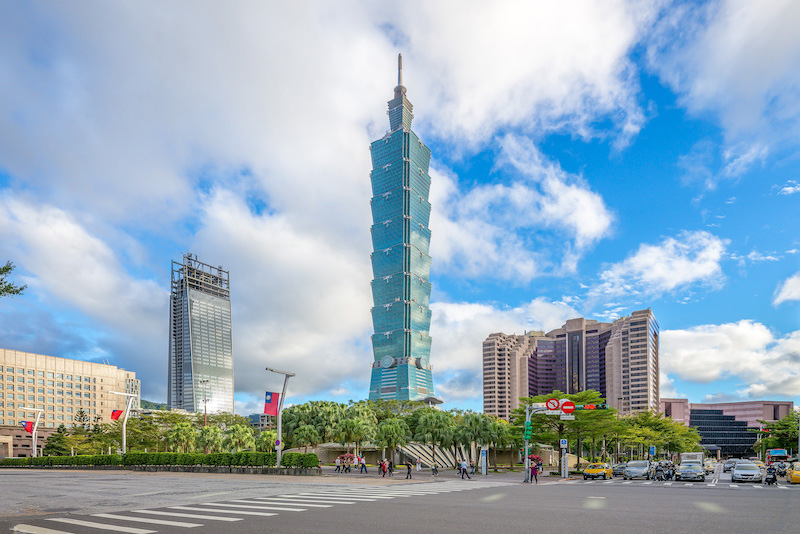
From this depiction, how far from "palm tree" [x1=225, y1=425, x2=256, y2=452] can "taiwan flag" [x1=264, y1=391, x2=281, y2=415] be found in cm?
3698

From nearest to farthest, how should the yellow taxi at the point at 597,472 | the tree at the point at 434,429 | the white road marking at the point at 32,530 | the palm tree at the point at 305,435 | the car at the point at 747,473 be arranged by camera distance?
the white road marking at the point at 32,530
the car at the point at 747,473
the yellow taxi at the point at 597,472
the palm tree at the point at 305,435
the tree at the point at 434,429

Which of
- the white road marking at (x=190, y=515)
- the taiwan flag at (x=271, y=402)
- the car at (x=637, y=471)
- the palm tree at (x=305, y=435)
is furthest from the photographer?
the palm tree at (x=305, y=435)

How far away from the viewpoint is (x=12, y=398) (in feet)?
601

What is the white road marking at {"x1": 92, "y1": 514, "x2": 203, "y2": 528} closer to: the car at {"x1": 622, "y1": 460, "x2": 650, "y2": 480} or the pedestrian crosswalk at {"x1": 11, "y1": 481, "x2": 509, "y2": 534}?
the pedestrian crosswalk at {"x1": 11, "y1": 481, "x2": 509, "y2": 534}

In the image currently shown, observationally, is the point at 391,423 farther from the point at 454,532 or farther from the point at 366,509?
the point at 454,532

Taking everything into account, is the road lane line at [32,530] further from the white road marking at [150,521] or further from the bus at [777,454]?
the bus at [777,454]

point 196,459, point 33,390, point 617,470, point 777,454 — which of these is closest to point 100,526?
point 196,459

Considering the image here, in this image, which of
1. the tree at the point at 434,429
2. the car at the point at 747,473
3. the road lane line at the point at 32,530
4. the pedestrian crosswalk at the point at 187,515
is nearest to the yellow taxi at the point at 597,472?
the car at the point at 747,473

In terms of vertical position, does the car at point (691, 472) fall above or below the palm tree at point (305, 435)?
above

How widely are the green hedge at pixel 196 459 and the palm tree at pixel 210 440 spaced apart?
1368 centimetres

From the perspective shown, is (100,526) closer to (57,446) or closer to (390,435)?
(390,435)

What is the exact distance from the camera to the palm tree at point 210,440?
7794 centimetres

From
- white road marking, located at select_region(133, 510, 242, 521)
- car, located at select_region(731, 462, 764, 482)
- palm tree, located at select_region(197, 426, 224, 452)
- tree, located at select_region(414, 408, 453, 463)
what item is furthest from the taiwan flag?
palm tree, located at select_region(197, 426, 224, 452)

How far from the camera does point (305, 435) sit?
68500mm
